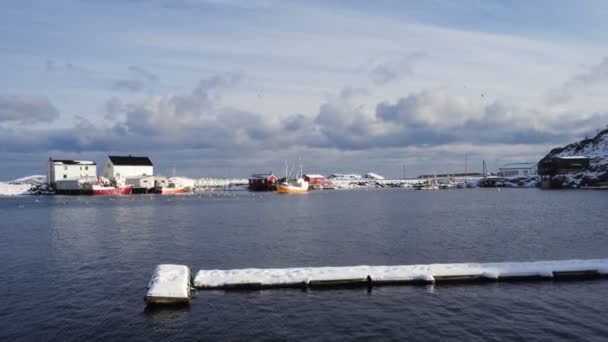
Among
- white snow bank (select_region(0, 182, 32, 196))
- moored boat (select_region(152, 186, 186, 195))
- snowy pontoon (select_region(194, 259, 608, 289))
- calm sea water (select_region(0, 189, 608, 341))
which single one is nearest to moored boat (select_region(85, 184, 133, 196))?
moored boat (select_region(152, 186, 186, 195))

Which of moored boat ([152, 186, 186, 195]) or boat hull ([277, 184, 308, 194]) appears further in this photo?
boat hull ([277, 184, 308, 194])

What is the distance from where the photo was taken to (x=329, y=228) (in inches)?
2090

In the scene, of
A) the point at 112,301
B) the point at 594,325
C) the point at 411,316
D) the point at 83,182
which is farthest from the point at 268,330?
the point at 83,182

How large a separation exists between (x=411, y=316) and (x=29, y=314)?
16.9 metres

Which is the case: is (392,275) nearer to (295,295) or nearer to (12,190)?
(295,295)

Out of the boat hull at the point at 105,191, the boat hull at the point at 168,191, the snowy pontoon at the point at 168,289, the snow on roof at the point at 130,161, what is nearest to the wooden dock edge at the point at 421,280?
the snowy pontoon at the point at 168,289

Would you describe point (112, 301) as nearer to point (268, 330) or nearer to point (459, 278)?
point (268, 330)

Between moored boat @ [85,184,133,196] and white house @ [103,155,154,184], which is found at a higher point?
white house @ [103,155,154,184]

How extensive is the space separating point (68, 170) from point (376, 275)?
16453cm

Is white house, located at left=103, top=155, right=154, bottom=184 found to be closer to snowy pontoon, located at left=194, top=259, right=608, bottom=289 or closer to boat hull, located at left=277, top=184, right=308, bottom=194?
boat hull, located at left=277, top=184, right=308, bottom=194

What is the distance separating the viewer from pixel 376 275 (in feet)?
85.4

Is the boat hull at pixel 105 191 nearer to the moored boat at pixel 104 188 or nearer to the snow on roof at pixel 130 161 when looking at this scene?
the moored boat at pixel 104 188

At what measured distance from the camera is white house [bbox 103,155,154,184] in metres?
164

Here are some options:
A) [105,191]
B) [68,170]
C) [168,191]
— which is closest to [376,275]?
[105,191]
